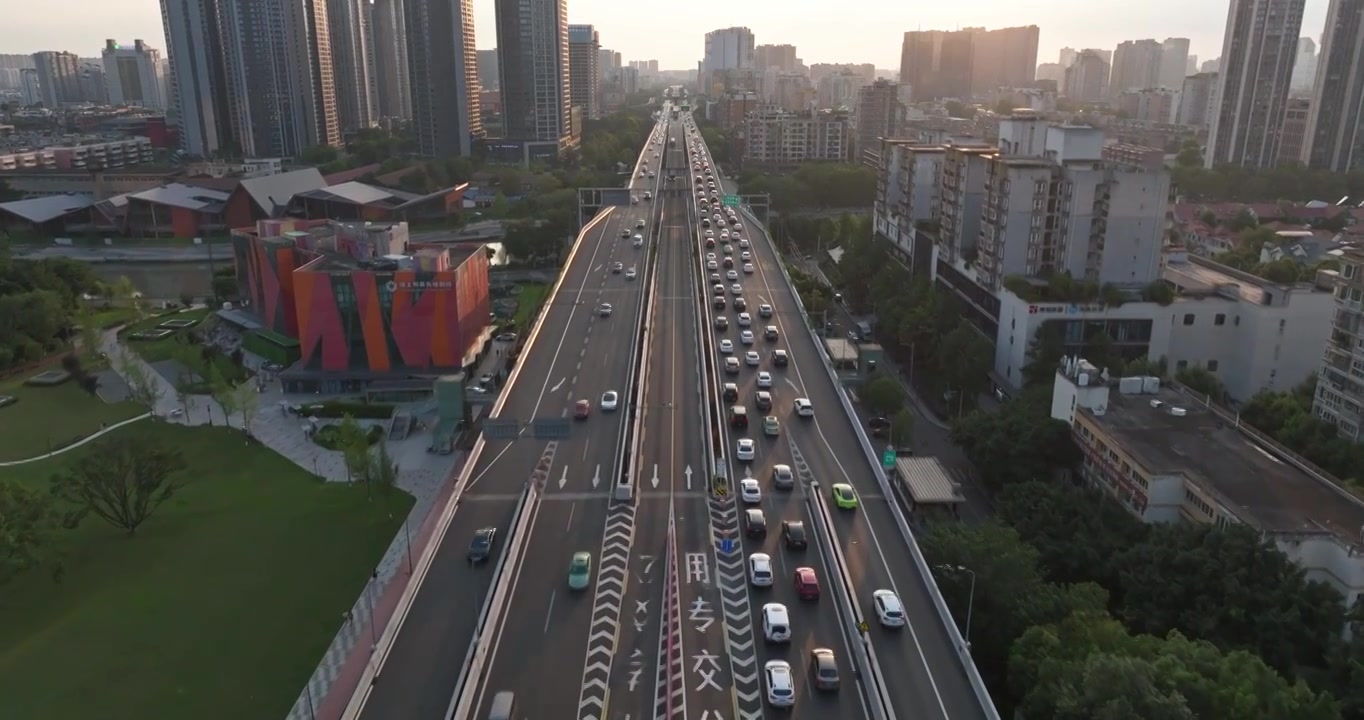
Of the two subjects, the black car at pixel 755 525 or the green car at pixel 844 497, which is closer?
the black car at pixel 755 525

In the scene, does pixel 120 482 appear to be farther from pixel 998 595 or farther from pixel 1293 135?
pixel 1293 135

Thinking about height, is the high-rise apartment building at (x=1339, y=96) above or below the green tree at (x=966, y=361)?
above

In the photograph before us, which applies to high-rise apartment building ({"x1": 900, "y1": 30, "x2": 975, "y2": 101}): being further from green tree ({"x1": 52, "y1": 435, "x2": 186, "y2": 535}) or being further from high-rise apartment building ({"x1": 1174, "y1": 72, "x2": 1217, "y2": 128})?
green tree ({"x1": 52, "y1": 435, "x2": 186, "y2": 535})

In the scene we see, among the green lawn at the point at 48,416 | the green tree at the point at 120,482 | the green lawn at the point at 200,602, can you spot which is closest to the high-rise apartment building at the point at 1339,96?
the green lawn at the point at 200,602

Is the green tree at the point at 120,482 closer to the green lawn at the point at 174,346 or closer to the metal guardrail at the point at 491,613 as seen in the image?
the green lawn at the point at 174,346

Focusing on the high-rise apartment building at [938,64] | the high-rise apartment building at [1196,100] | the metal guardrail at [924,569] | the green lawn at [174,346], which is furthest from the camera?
the high-rise apartment building at [938,64]

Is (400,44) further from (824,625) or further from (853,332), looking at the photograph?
(824,625)
